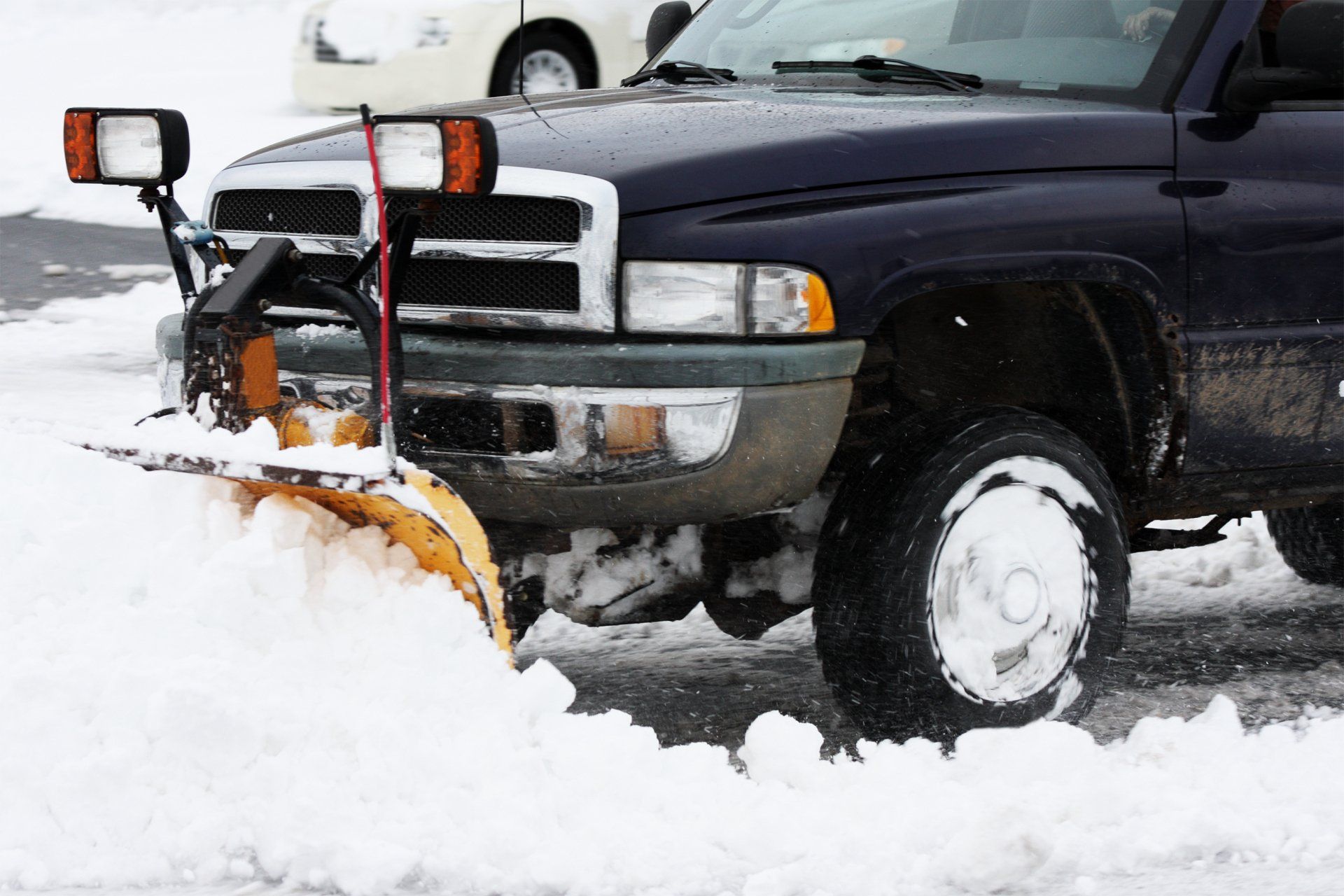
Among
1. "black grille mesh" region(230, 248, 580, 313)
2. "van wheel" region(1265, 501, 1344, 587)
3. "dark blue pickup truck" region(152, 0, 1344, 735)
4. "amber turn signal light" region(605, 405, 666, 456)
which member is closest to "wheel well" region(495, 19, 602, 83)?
"van wheel" region(1265, 501, 1344, 587)

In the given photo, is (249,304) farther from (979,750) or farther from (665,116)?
(979,750)

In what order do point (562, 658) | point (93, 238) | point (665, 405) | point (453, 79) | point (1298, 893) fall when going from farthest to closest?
point (453, 79), point (93, 238), point (562, 658), point (665, 405), point (1298, 893)

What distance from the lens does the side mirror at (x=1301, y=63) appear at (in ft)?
12.6

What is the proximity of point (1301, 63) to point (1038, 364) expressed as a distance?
2.87ft

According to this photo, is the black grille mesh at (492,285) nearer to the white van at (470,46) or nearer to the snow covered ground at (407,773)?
the snow covered ground at (407,773)

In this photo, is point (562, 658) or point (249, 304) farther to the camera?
point (562, 658)

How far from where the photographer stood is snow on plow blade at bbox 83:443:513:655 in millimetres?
3014

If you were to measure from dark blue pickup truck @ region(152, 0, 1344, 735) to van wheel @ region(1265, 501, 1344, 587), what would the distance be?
1.34 metres

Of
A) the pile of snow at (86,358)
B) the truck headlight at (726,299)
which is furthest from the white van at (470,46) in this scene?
the truck headlight at (726,299)

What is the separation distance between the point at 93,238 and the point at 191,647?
8411mm

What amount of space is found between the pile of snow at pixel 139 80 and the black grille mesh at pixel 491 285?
7206 mm

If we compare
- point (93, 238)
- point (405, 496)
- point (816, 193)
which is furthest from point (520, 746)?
point (93, 238)

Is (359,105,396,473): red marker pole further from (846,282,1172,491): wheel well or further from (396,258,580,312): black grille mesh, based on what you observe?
(846,282,1172,491): wheel well

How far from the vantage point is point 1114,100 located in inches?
156
